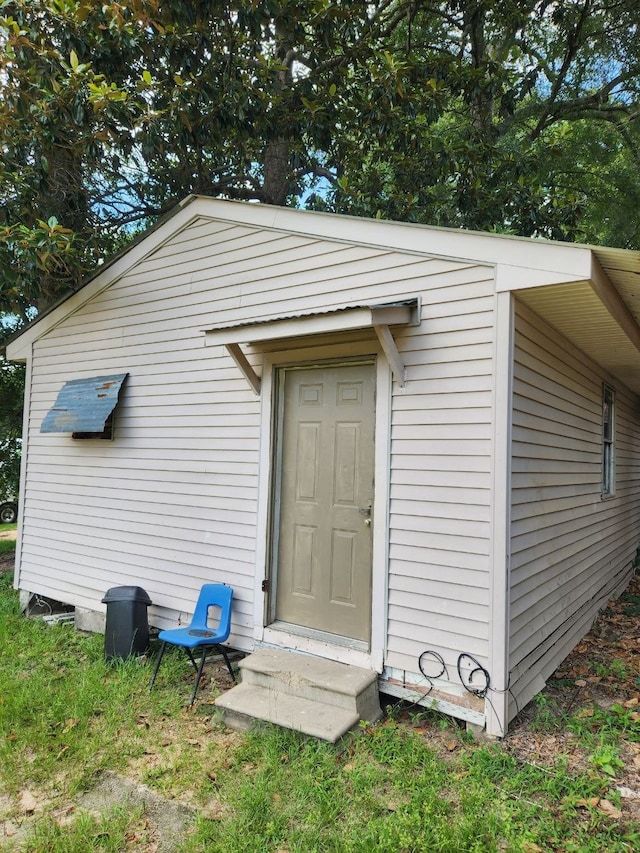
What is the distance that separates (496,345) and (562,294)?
0.54 m

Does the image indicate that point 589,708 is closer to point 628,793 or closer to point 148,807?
point 628,793

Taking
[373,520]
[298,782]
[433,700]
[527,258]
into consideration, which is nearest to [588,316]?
[527,258]

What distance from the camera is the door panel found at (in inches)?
148

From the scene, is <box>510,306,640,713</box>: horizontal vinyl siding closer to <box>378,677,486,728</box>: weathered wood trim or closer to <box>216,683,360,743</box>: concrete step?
<box>378,677,486,728</box>: weathered wood trim

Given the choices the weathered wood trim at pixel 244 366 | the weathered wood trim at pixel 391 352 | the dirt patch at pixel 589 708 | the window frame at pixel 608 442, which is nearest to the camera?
the dirt patch at pixel 589 708

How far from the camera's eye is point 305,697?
3408 millimetres

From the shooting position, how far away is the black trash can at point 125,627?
4434mm

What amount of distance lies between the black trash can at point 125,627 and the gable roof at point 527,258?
3.15 meters

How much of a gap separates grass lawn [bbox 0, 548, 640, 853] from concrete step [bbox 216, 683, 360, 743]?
0.23 ft

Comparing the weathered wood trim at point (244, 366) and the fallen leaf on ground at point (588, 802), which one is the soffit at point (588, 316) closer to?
the weathered wood trim at point (244, 366)

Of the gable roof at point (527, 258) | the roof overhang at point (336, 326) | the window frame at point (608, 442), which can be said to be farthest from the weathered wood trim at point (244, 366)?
the window frame at point (608, 442)

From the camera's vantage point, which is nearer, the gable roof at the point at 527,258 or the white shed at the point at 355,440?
the gable roof at the point at 527,258

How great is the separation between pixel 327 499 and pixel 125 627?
2.09m

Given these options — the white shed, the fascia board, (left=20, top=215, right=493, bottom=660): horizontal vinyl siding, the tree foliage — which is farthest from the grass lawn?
the tree foliage
